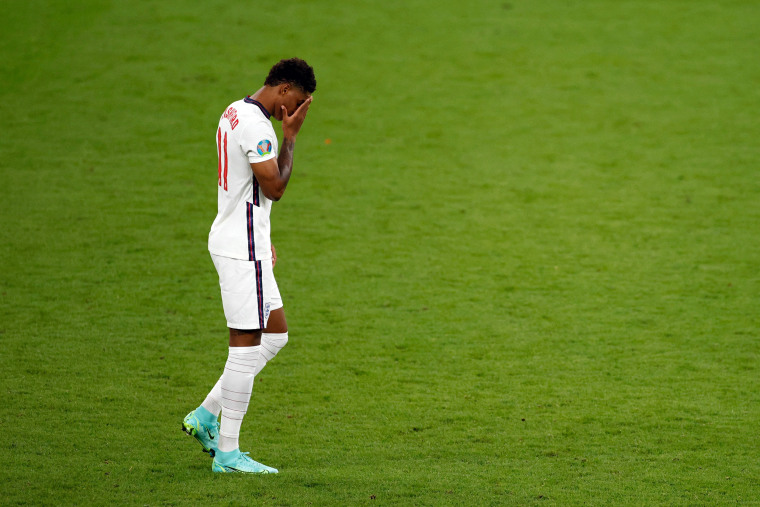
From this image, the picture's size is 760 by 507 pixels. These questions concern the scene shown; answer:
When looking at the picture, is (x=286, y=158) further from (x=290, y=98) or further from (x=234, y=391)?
(x=234, y=391)

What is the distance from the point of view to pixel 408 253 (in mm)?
6441

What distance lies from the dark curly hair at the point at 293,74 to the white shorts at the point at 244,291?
714 mm

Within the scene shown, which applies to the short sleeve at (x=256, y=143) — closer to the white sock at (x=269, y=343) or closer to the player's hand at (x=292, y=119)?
the player's hand at (x=292, y=119)

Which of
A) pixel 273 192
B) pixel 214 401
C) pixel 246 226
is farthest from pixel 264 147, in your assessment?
pixel 214 401

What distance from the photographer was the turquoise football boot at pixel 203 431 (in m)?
3.38

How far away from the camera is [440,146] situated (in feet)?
27.5

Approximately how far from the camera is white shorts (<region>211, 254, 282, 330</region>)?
3.22 meters

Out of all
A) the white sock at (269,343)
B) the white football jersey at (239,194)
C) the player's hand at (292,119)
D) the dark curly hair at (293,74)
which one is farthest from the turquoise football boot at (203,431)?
the dark curly hair at (293,74)

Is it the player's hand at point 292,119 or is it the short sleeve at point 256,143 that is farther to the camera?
the player's hand at point 292,119

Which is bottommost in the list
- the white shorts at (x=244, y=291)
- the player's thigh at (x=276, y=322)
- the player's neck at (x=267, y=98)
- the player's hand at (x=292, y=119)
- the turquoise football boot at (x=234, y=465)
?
the turquoise football boot at (x=234, y=465)

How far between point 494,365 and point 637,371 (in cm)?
80

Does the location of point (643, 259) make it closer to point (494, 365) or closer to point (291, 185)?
point (494, 365)

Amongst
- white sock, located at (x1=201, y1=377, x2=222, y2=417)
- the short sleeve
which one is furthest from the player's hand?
white sock, located at (x1=201, y1=377, x2=222, y2=417)

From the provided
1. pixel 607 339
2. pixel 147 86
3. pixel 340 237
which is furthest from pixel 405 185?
pixel 147 86
